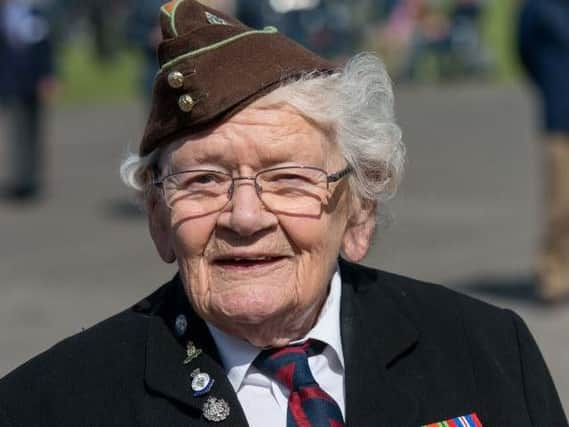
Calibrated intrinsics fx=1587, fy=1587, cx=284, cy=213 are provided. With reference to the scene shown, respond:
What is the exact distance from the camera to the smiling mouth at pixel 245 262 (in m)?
3.06

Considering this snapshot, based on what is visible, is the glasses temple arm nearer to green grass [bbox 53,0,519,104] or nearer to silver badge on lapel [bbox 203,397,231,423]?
silver badge on lapel [bbox 203,397,231,423]

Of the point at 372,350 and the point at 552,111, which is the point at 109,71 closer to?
the point at 552,111

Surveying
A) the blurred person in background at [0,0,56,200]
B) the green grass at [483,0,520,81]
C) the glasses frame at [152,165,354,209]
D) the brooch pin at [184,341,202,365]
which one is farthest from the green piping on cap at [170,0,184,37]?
the green grass at [483,0,520,81]

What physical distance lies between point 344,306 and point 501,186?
999 cm

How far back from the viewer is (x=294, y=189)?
3092 millimetres

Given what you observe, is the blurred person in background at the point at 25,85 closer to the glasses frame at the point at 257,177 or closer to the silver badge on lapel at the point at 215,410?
the glasses frame at the point at 257,177

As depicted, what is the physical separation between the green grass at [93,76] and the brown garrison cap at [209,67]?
55.5ft

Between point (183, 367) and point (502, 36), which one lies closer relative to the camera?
point (183, 367)

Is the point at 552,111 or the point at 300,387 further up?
the point at 300,387

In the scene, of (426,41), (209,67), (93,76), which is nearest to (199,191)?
(209,67)

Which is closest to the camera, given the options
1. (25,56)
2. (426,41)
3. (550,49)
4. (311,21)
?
(550,49)

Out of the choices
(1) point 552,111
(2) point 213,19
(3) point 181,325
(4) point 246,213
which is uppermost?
(2) point 213,19

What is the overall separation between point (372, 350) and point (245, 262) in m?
0.36

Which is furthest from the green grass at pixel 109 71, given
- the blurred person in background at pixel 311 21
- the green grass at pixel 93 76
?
the blurred person in background at pixel 311 21
